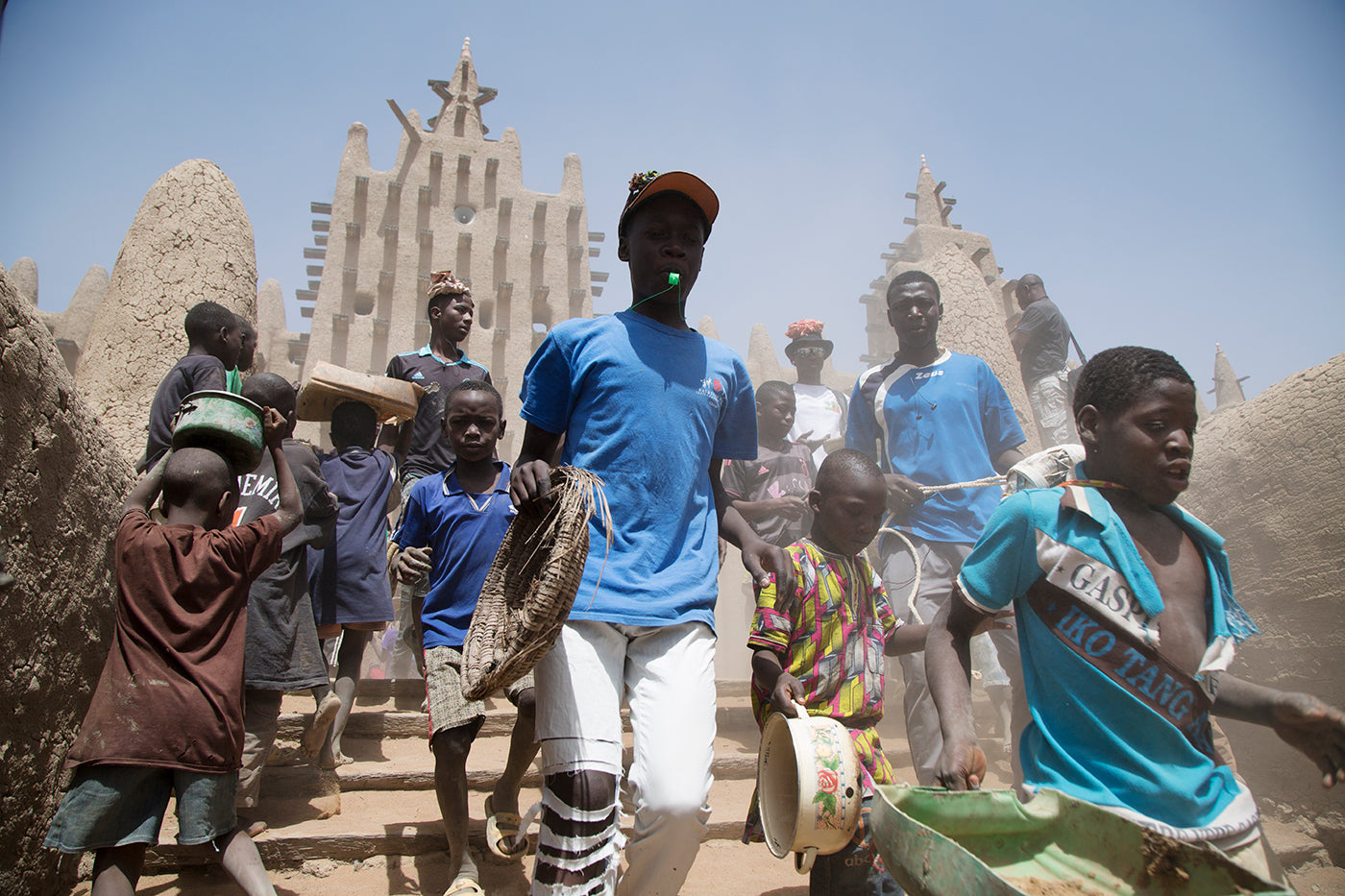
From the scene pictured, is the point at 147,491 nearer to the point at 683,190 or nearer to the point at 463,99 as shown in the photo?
the point at 683,190

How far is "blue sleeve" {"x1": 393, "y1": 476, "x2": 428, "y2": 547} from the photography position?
335 cm

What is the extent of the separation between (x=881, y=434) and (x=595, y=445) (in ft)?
10.5

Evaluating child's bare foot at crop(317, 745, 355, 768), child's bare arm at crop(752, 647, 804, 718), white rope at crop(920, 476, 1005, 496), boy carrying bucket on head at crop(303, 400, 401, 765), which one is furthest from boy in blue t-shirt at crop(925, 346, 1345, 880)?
boy carrying bucket on head at crop(303, 400, 401, 765)

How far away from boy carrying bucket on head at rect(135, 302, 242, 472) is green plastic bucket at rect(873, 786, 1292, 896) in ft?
11.5

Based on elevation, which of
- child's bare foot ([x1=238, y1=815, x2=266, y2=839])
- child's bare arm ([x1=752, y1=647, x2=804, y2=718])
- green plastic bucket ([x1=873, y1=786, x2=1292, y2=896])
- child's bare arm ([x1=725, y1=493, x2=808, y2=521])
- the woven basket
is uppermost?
child's bare arm ([x1=725, y1=493, x2=808, y2=521])

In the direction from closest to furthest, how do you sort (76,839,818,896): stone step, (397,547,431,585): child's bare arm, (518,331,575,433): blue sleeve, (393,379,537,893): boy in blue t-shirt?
(518,331,575,433): blue sleeve → (393,379,537,893): boy in blue t-shirt → (76,839,818,896): stone step → (397,547,431,585): child's bare arm

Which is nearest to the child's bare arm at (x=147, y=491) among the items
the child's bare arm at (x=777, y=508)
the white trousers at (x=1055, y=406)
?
the child's bare arm at (x=777, y=508)

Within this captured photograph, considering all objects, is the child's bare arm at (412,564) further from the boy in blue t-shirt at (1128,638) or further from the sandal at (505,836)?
the boy in blue t-shirt at (1128,638)

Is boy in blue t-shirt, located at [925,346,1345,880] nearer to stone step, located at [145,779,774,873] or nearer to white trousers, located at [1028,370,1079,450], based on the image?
stone step, located at [145,779,774,873]

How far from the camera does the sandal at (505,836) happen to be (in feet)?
10.0

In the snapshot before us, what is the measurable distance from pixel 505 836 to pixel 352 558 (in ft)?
6.06

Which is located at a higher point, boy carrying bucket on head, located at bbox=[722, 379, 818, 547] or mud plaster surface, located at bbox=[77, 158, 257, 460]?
mud plaster surface, located at bbox=[77, 158, 257, 460]

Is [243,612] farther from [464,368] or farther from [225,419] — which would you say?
[464,368]

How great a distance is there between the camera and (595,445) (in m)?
2.26
